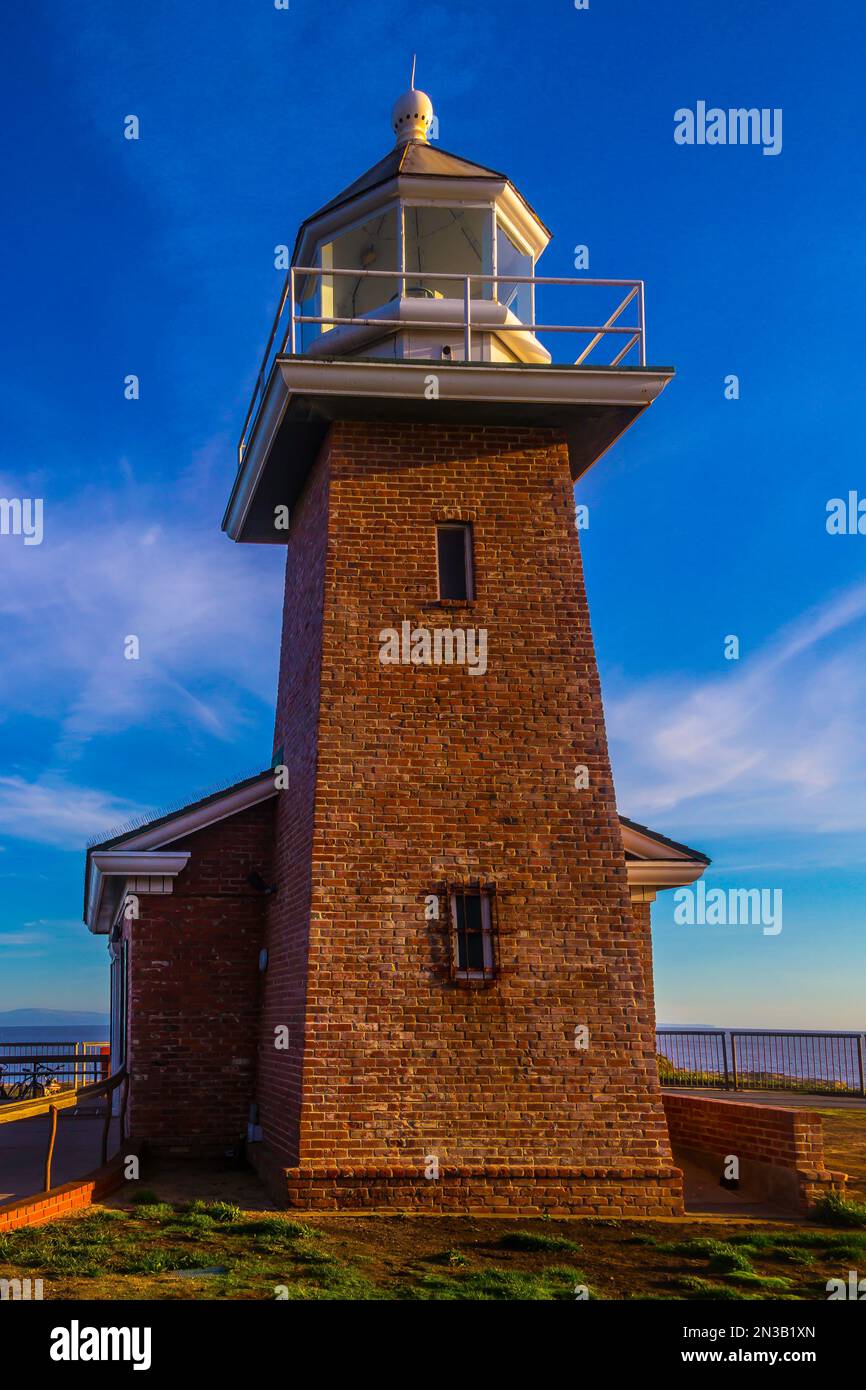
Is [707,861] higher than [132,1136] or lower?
higher

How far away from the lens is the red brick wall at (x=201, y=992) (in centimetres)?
1282

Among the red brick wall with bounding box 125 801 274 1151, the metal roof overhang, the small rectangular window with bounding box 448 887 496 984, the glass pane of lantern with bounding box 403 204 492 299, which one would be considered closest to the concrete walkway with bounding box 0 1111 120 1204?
the red brick wall with bounding box 125 801 274 1151

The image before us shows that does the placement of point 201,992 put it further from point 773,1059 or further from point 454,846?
point 773,1059

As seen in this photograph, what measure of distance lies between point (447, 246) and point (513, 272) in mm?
777

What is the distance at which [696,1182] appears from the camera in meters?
11.7

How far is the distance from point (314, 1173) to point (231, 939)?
12.5ft

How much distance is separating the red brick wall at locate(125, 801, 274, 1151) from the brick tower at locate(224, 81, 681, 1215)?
556 mm

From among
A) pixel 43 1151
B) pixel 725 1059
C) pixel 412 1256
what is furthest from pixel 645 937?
pixel 725 1059

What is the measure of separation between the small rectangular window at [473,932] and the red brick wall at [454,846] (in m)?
0.14

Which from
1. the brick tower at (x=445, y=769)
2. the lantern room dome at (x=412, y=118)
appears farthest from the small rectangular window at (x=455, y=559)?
the lantern room dome at (x=412, y=118)

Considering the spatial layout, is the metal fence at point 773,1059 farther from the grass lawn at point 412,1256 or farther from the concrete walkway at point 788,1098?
the grass lawn at point 412,1256

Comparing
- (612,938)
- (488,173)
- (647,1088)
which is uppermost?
(488,173)
